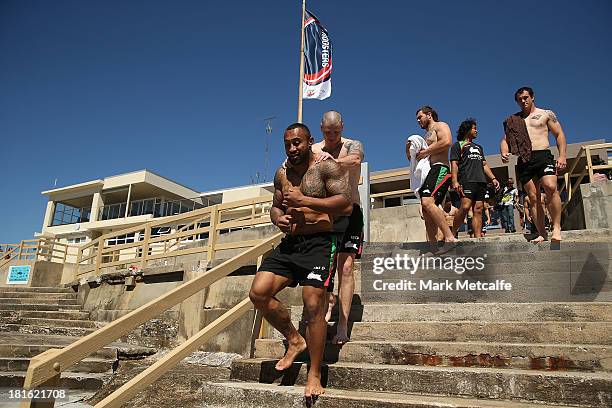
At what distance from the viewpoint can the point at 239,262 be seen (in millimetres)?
3785

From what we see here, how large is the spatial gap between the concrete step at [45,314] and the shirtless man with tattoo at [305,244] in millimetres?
11293

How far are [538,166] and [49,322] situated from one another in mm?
11870

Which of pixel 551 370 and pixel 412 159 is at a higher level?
pixel 412 159

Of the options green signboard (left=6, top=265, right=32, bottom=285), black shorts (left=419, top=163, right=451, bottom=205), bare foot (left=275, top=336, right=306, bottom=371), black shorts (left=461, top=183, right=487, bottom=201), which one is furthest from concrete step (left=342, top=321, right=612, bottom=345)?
green signboard (left=6, top=265, right=32, bottom=285)

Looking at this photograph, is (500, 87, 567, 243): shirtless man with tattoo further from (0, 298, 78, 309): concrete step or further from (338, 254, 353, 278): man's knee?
(0, 298, 78, 309): concrete step

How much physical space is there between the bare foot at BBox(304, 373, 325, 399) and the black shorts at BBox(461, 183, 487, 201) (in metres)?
3.65

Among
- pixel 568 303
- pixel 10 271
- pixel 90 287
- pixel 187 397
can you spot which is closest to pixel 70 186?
pixel 10 271

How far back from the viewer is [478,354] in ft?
9.48

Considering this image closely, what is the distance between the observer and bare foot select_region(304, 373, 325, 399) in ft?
8.54

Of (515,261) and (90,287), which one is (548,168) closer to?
(515,261)

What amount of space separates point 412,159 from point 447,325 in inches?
84.6

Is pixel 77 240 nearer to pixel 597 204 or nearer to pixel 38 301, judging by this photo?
pixel 38 301

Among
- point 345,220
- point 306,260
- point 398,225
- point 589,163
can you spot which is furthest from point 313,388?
point 398,225

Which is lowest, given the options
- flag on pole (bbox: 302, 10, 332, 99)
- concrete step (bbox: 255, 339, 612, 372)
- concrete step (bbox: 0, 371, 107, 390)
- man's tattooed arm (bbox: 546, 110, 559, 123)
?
concrete step (bbox: 0, 371, 107, 390)
